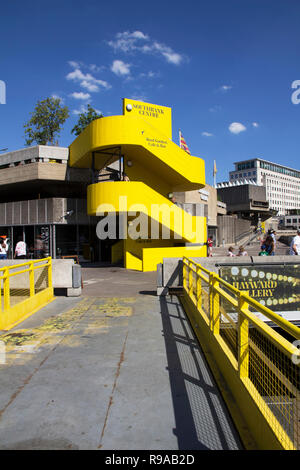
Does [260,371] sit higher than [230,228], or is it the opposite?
[230,228]

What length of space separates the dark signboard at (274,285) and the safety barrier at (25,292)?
5793mm

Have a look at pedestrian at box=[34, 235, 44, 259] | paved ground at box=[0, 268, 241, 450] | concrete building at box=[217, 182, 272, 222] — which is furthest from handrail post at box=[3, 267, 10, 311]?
concrete building at box=[217, 182, 272, 222]

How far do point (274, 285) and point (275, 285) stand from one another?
0.09ft

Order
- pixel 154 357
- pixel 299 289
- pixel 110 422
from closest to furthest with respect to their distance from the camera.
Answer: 1. pixel 110 422
2. pixel 154 357
3. pixel 299 289

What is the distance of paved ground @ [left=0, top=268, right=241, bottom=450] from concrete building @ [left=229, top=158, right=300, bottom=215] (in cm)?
15139

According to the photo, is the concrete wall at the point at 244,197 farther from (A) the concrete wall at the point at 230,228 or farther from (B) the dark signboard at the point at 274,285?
(B) the dark signboard at the point at 274,285

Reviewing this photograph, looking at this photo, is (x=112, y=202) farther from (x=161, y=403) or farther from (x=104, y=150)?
(x=161, y=403)

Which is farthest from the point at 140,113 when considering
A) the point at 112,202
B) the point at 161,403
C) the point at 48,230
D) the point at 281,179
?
the point at 281,179

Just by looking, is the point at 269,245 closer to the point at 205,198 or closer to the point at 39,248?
the point at 39,248

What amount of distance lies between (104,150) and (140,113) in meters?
4.06

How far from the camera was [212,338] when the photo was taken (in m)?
5.39

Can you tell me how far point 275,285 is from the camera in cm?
907

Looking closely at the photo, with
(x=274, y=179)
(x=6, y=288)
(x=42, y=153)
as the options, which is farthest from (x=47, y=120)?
(x=274, y=179)
